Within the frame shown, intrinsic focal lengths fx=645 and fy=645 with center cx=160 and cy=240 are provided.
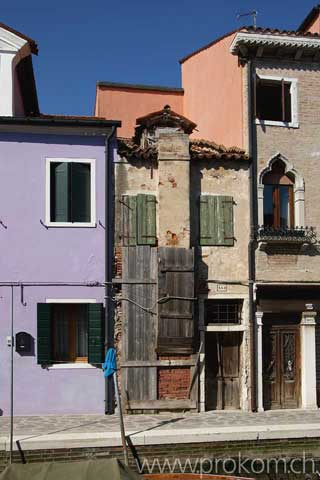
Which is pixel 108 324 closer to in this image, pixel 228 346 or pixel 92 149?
pixel 228 346

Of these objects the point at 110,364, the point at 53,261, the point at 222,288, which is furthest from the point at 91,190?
the point at 110,364

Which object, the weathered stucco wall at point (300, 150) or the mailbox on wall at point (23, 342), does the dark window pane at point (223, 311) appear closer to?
the weathered stucco wall at point (300, 150)

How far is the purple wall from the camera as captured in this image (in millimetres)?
13867

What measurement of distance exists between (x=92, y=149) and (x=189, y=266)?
341cm

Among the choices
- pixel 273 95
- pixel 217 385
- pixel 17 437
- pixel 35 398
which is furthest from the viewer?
pixel 273 95

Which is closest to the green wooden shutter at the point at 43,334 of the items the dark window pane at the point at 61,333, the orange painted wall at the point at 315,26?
the dark window pane at the point at 61,333

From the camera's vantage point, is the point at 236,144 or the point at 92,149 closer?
the point at 92,149

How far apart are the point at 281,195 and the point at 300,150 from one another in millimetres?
1158

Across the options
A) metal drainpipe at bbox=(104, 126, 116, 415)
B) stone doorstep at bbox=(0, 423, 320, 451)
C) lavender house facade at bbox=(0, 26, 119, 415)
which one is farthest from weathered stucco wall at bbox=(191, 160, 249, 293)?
stone doorstep at bbox=(0, 423, 320, 451)

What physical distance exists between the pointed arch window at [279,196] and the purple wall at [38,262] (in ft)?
13.1

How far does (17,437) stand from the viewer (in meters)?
11.6

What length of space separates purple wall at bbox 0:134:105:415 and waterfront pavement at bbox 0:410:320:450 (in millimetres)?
515

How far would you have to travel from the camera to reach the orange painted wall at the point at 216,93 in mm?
15887

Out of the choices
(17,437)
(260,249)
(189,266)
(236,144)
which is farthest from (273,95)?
(17,437)
